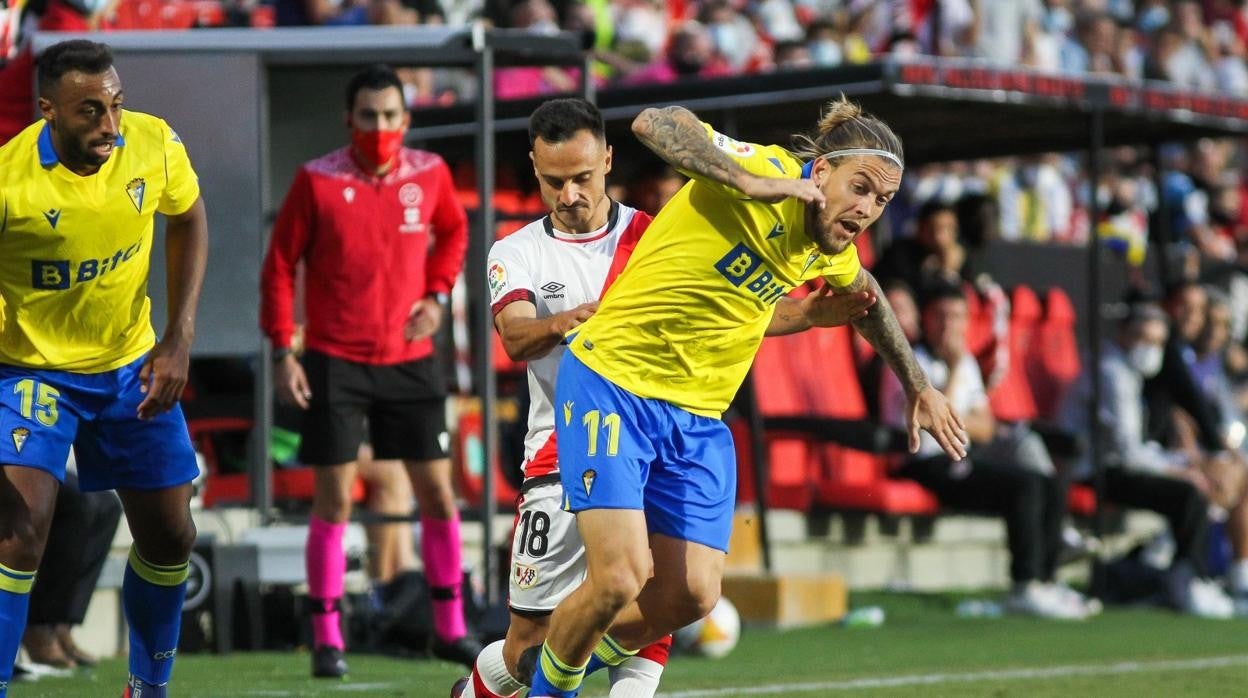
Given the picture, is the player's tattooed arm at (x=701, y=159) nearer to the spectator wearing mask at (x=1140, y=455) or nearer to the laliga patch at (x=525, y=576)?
the laliga patch at (x=525, y=576)

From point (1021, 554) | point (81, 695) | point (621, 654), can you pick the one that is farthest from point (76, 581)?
point (1021, 554)

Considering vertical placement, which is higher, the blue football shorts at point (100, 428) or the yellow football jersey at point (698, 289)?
the yellow football jersey at point (698, 289)

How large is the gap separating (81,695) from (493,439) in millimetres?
2981

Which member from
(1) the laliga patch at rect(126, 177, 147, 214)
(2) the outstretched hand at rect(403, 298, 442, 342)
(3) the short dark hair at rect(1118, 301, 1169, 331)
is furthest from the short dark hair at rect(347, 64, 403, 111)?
(3) the short dark hair at rect(1118, 301, 1169, 331)

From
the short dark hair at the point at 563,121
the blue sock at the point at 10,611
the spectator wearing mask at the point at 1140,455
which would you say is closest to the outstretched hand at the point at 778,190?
the short dark hair at the point at 563,121

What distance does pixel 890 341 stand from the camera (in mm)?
6375

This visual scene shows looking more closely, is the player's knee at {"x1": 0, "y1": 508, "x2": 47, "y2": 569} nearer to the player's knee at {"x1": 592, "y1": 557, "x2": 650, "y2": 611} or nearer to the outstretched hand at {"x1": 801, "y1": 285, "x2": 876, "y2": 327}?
the player's knee at {"x1": 592, "y1": 557, "x2": 650, "y2": 611}

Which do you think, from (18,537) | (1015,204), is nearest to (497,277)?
(18,537)

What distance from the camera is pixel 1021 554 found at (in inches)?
488

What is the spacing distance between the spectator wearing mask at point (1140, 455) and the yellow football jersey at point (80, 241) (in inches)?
346

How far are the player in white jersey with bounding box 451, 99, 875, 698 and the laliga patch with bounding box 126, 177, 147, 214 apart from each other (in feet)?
3.61

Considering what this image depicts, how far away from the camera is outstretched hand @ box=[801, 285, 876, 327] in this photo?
620 cm

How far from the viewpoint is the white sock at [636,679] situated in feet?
20.3

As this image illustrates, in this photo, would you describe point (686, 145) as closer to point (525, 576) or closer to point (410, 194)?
point (525, 576)
